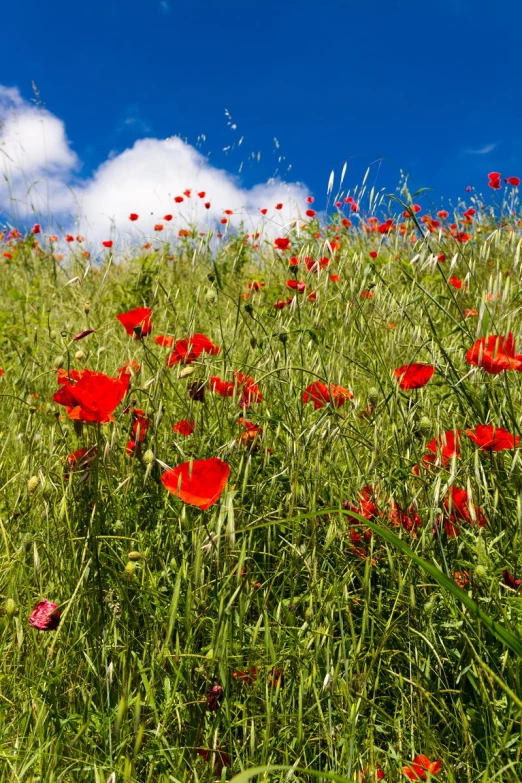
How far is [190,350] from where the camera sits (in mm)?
1491

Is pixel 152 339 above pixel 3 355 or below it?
above

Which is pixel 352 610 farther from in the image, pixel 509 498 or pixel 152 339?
pixel 152 339

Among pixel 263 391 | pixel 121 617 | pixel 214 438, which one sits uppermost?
pixel 263 391

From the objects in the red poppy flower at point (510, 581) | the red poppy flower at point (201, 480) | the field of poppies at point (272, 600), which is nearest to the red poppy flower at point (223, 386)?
the field of poppies at point (272, 600)

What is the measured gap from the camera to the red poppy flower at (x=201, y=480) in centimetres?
106

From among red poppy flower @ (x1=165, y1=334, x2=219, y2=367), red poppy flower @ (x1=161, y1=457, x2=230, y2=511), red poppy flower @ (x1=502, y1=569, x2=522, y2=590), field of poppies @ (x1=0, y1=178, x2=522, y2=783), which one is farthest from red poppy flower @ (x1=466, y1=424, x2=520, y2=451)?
red poppy flower @ (x1=165, y1=334, x2=219, y2=367)

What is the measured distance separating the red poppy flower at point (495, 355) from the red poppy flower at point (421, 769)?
0.71m

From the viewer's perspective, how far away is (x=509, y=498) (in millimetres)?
1366

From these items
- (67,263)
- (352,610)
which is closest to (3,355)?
(352,610)

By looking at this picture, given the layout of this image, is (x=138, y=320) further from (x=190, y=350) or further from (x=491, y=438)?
(x=491, y=438)

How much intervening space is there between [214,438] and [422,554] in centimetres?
68

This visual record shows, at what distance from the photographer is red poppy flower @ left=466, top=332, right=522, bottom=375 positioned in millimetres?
1252

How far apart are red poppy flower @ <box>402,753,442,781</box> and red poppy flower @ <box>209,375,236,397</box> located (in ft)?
2.58

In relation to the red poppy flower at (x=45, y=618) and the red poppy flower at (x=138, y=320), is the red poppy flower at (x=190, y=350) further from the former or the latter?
the red poppy flower at (x=45, y=618)
